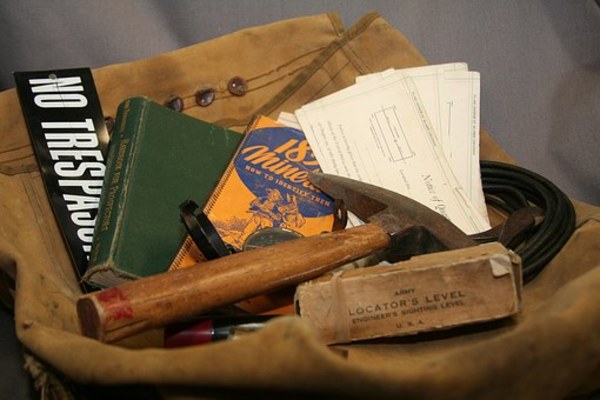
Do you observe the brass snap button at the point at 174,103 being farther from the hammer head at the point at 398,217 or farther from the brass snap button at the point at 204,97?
the hammer head at the point at 398,217

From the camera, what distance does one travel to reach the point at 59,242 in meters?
0.85

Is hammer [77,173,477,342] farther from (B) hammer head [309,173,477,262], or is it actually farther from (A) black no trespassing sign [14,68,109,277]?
(A) black no trespassing sign [14,68,109,277]

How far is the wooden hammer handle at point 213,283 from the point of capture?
0.61 meters

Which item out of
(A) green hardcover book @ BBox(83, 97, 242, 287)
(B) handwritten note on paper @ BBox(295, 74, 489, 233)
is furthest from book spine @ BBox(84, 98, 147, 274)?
(B) handwritten note on paper @ BBox(295, 74, 489, 233)

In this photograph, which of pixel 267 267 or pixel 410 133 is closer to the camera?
pixel 267 267

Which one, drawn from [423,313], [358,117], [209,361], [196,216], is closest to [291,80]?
[358,117]

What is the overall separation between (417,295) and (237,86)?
47 cm

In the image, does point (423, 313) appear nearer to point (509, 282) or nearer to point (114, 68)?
point (509, 282)

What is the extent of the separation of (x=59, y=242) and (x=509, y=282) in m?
0.49

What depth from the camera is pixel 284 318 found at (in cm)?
52

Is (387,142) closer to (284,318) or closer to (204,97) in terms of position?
(204,97)


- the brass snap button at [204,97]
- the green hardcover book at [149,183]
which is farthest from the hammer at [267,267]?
the brass snap button at [204,97]

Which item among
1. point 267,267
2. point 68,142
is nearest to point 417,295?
point 267,267

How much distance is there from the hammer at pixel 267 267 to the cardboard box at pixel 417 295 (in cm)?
4
